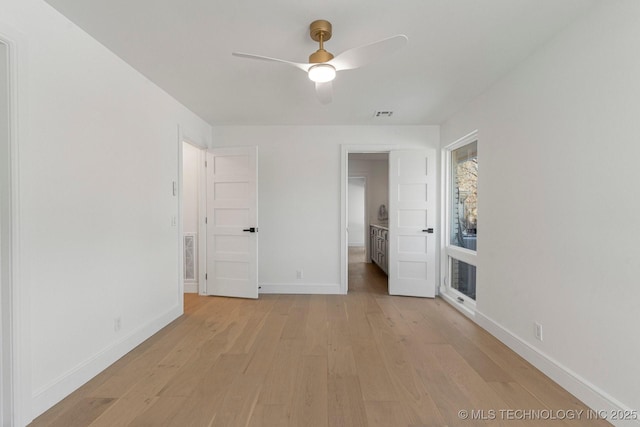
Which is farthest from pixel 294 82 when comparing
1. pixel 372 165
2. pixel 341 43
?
pixel 372 165

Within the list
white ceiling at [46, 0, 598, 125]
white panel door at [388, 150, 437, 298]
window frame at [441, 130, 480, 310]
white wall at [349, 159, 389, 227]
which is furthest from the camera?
white wall at [349, 159, 389, 227]

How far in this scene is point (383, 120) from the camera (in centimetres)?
385

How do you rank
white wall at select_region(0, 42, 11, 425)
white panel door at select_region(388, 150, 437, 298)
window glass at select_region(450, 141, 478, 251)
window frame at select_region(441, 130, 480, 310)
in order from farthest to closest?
white panel door at select_region(388, 150, 437, 298)
window frame at select_region(441, 130, 480, 310)
window glass at select_region(450, 141, 478, 251)
white wall at select_region(0, 42, 11, 425)

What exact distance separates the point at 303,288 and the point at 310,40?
311 centimetres

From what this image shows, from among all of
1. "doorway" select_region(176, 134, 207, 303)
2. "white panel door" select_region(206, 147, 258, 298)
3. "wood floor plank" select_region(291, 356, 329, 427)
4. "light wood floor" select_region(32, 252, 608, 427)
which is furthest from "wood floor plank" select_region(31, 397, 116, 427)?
"doorway" select_region(176, 134, 207, 303)

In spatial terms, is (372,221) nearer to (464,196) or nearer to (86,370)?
(464,196)

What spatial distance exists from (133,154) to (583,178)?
3376mm

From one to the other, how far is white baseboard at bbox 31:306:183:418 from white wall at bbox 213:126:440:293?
5.72 ft

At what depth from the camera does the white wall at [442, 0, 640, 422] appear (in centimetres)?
155

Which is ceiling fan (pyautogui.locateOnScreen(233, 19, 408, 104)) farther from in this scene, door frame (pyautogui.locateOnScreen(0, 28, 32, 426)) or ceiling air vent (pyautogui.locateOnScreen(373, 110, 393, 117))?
ceiling air vent (pyautogui.locateOnScreen(373, 110, 393, 117))

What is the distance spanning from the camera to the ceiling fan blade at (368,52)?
5.07 ft

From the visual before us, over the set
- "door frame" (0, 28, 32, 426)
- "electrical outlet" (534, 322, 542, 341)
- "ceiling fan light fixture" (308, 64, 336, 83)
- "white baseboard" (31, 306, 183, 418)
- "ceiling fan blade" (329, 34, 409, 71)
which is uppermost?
"ceiling fan blade" (329, 34, 409, 71)

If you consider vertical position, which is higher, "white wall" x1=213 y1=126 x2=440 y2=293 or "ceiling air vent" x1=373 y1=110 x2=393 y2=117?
"ceiling air vent" x1=373 y1=110 x2=393 y2=117

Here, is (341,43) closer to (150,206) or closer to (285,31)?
(285,31)
